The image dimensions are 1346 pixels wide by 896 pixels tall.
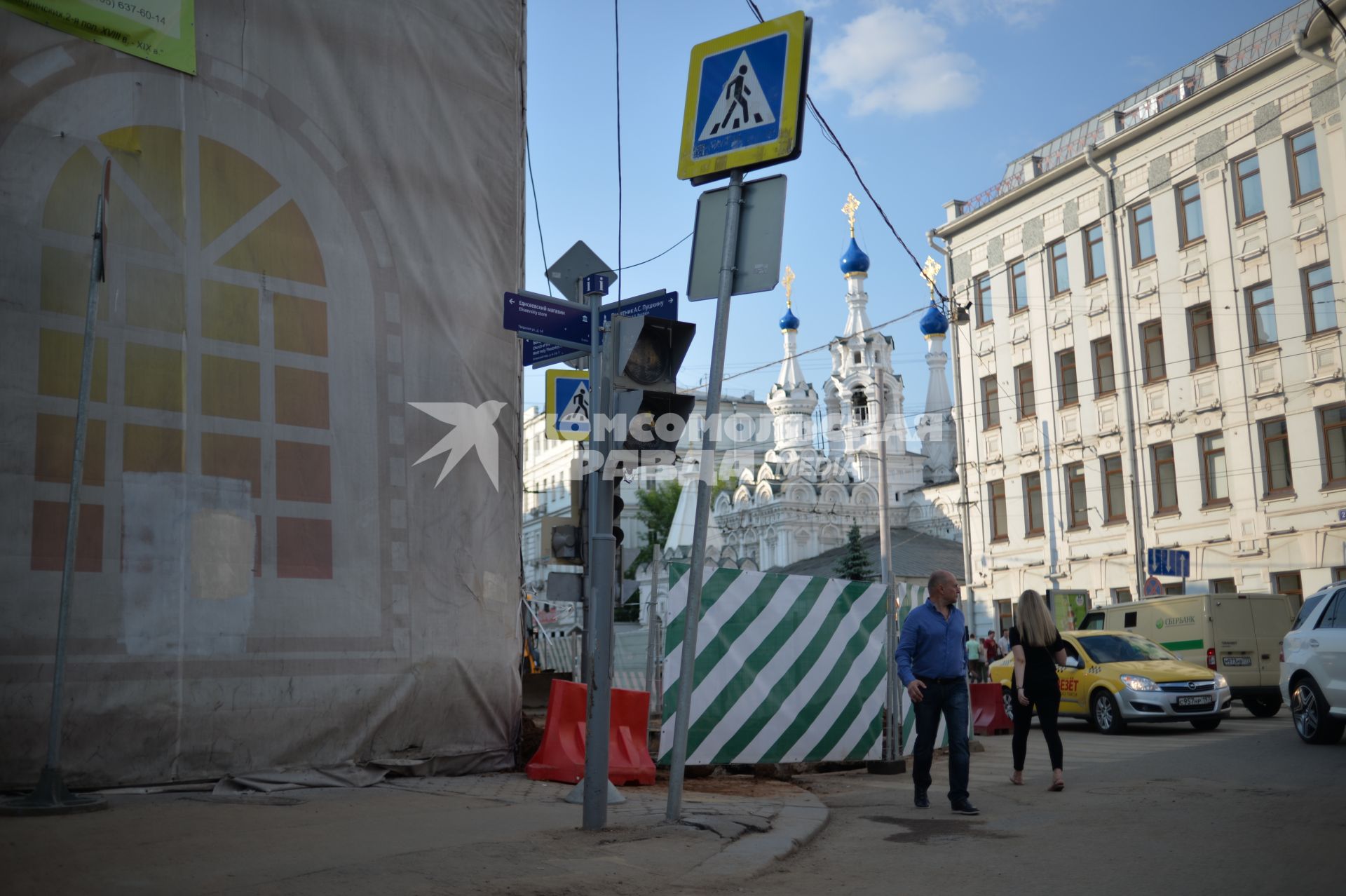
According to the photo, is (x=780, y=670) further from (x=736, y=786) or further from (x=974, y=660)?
(x=974, y=660)

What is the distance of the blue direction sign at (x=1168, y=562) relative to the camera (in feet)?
91.7

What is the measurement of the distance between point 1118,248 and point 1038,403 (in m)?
5.25

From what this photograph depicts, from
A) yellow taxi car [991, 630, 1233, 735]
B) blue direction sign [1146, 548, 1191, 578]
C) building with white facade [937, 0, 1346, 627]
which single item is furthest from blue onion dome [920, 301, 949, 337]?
yellow taxi car [991, 630, 1233, 735]

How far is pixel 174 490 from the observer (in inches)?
347

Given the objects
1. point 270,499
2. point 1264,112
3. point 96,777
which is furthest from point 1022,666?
point 1264,112

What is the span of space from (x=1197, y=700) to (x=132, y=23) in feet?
47.1

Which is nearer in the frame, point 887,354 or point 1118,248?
point 1118,248

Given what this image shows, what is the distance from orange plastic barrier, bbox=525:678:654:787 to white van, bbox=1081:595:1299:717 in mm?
12607

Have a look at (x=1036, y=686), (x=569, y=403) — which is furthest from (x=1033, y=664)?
(x=569, y=403)

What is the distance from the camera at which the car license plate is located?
15805 mm

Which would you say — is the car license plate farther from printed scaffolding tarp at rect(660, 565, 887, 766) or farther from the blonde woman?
the blonde woman

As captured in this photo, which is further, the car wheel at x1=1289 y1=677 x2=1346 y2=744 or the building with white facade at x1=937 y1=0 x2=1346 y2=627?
the building with white facade at x1=937 y1=0 x2=1346 y2=627

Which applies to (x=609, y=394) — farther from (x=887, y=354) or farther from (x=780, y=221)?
(x=887, y=354)

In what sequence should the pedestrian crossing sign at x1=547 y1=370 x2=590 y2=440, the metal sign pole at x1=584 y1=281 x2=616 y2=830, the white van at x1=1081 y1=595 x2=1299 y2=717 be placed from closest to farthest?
the metal sign pole at x1=584 y1=281 x2=616 y2=830
the pedestrian crossing sign at x1=547 y1=370 x2=590 y2=440
the white van at x1=1081 y1=595 x2=1299 y2=717
